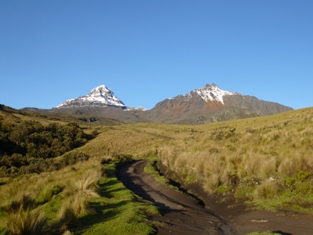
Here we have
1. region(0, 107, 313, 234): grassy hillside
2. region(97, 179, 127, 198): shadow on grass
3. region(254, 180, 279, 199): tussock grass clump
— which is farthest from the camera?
region(97, 179, 127, 198): shadow on grass

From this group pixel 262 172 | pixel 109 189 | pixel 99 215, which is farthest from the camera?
pixel 109 189

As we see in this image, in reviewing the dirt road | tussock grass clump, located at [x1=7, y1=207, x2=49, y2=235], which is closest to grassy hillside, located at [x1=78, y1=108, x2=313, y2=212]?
the dirt road

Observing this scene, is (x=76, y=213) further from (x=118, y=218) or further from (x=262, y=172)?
(x=262, y=172)

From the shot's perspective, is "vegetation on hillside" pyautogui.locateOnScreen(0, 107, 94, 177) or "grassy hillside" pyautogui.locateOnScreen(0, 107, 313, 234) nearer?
"grassy hillside" pyautogui.locateOnScreen(0, 107, 313, 234)

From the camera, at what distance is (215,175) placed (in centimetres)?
1577

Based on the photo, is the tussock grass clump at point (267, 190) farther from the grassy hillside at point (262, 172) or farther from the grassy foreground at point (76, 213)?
the grassy foreground at point (76, 213)

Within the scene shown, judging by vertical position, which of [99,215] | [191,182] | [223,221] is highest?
[191,182]

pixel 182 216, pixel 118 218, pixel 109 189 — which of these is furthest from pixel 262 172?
pixel 109 189

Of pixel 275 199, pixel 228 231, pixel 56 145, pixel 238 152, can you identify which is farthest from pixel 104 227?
pixel 56 145

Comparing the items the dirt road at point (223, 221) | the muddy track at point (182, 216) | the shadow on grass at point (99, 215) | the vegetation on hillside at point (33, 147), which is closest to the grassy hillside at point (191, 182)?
the shadow on grass at point (99, 215)

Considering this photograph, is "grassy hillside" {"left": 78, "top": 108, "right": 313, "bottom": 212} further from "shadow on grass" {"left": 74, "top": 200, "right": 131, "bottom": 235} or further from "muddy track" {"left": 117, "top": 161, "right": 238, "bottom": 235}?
"shadow on grass" {"left": 74, "top": 200, "right": 131, "bottom": 235}

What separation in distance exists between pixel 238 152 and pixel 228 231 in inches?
341

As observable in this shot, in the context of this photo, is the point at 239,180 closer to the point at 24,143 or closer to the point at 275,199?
the point at 275,199

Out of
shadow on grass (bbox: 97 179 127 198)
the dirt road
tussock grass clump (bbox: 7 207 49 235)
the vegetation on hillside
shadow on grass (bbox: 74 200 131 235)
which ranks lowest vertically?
the dirt road
